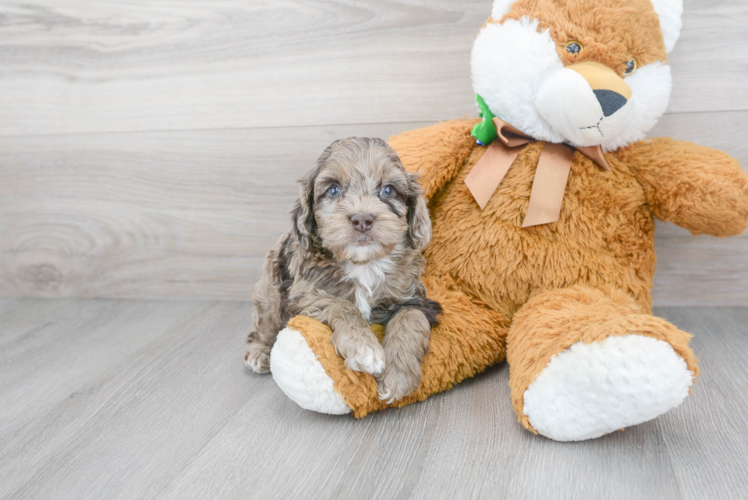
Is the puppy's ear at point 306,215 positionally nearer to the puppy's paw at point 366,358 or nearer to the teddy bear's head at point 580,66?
the puppy's paw at point 366,358

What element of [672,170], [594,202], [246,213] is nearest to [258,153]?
[246,213]

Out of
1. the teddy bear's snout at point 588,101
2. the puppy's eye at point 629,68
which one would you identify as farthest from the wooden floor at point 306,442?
the puppy's eye at point 629,68

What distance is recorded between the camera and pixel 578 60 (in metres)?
1.58

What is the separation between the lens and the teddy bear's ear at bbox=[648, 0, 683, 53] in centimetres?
164

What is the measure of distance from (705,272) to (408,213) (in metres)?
1.33

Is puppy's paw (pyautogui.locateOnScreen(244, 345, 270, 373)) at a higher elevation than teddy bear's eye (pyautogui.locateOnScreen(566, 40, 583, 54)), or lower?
lower

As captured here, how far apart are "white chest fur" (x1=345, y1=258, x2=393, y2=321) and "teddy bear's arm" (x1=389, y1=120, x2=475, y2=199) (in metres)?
0.32

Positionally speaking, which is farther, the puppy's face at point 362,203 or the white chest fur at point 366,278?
the white chest fur at point 366,278

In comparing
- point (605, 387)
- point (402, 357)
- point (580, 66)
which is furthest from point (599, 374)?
point (580, 66)

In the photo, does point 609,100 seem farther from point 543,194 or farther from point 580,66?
point 543,194

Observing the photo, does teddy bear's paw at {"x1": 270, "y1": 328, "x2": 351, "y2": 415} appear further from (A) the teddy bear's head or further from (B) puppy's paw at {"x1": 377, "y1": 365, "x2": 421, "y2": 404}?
(A) the teddy bear's head

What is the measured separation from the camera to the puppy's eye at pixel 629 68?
5.28 feet

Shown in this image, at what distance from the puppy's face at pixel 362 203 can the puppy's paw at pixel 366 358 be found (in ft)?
0.77

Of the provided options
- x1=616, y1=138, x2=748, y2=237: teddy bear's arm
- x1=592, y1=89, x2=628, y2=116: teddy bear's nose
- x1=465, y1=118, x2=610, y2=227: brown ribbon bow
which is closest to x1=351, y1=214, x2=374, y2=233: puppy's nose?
x1=465, y1=118, x2=610, y2=227: brown ribbon bow
